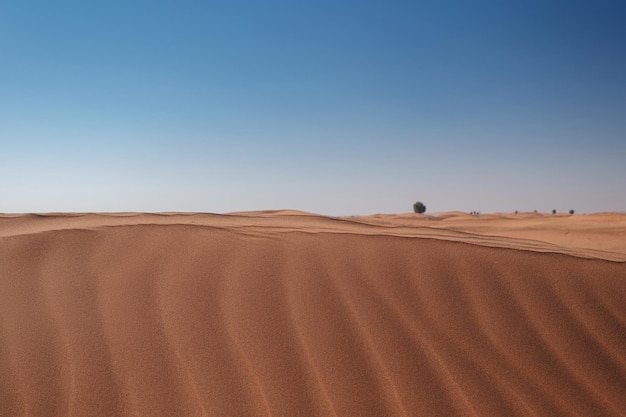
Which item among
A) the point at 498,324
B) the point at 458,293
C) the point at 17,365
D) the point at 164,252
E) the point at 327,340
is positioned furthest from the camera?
the point at 164,252

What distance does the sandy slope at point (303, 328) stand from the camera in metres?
2.49

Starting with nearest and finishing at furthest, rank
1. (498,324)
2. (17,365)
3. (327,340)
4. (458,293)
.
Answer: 1. (17,365)
2. (327,340)
3. (498,324)
4. (458,293)

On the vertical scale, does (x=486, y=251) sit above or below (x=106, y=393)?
above

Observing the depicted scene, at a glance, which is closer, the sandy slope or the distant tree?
the sandy slope

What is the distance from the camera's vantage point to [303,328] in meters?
2.97

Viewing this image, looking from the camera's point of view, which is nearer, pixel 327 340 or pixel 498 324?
pixel 327 340

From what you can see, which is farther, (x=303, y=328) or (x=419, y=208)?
(x=419, y=208)

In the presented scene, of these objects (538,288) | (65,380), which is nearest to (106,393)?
(65,380)

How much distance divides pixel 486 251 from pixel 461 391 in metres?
1.69

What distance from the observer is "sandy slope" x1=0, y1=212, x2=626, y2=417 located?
8.18ft

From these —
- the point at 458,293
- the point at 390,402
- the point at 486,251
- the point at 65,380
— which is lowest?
the point at 390,402

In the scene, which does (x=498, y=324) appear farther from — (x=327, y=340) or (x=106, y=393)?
(x=106, y=393)

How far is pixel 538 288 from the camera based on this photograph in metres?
3.48

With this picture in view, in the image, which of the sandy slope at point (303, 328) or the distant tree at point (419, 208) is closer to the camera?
the sandy slope at point (303, 328)
